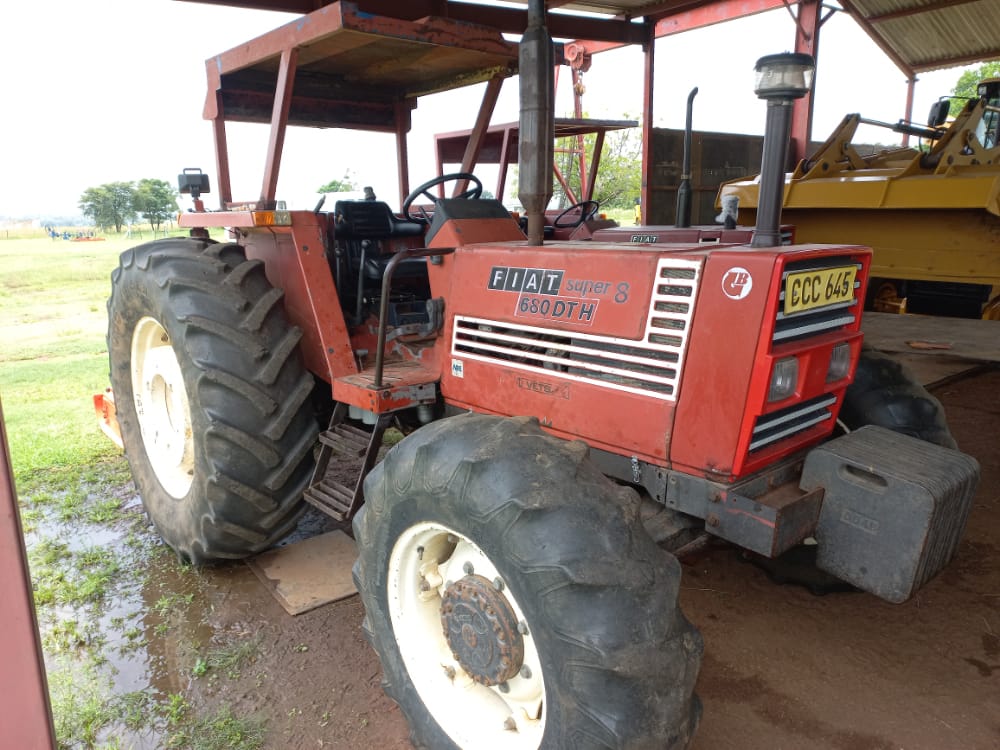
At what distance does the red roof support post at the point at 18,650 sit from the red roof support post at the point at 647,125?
9.78 metres

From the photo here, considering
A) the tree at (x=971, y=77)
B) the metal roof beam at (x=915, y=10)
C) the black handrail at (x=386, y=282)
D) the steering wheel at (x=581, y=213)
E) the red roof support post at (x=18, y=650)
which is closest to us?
the red roof support post at (x=18, y=650)

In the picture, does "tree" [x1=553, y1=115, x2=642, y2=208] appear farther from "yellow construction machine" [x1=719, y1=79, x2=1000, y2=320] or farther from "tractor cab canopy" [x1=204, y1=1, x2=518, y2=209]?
"tractor cab canopy" [x1=204, y1=1, x2=518, y2=209]

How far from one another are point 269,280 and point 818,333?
2321 mm

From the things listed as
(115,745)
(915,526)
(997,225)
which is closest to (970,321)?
(997,225)

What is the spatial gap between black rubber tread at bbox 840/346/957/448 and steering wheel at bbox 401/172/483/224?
5.64ft

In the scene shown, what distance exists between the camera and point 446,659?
2066 millimetres

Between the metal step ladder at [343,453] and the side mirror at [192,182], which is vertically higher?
the side mirror at [192,182]

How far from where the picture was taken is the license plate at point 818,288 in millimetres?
1867

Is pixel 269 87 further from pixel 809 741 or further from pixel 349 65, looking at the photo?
pixel 809 741

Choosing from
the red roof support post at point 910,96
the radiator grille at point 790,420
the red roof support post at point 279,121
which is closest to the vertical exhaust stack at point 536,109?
the radiator grille at point 790,420

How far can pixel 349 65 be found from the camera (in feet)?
10.7

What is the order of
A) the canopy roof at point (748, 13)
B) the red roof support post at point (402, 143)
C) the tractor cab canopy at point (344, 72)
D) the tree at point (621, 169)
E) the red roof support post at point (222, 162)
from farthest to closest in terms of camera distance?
the tree at point (621, 169) → the canopy roof at point (748, 13) → the red roof support post at point (402, 143) → the red roof support post at point (222, 162) → the tractor cab canopy at point (344, 72)

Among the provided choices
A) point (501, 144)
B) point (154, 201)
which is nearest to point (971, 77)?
point (501, 144)

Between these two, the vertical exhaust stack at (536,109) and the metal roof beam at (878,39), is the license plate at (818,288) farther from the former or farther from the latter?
the metal roof beam at (878,39)
